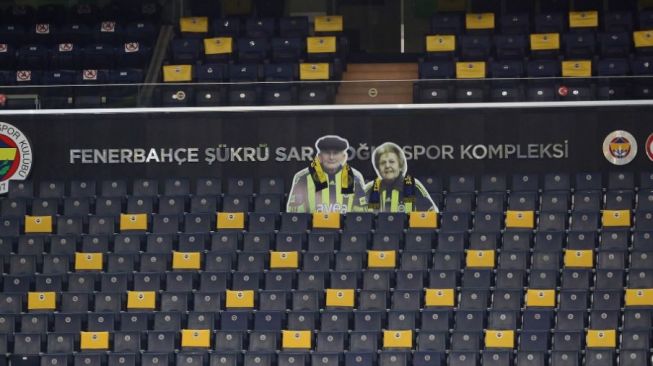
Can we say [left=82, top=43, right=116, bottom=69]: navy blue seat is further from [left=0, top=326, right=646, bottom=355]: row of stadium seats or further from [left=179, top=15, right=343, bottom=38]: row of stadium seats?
[left=0, top=326, right=646, bottom=355]: row of stadium seats

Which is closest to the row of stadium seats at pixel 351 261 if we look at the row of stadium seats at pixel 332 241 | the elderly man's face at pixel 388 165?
the row of stadium seats at pixel 332 241

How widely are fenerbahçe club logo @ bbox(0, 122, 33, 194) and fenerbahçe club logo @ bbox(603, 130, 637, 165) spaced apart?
342 inches

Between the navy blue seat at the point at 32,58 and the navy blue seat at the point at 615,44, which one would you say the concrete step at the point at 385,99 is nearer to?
the navy blue seat at the point at 615,44

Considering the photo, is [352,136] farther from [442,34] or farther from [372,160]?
[442,34]

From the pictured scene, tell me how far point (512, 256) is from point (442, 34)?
16.8ft

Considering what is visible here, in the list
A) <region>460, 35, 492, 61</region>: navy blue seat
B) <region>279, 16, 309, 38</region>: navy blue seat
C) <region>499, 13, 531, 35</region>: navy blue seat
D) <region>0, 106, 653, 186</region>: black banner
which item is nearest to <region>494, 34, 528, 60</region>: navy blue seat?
<region>460, 35, 492, 61</region>: navy blue seat

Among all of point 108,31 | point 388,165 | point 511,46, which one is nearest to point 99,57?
point 108,31

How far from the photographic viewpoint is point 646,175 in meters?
28.3

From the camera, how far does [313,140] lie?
1150 inches

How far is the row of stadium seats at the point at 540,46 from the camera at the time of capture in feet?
98.5

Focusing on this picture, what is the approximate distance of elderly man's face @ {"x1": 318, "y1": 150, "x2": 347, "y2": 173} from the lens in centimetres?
2919

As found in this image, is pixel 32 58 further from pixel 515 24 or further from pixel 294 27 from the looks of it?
pixel 515 24

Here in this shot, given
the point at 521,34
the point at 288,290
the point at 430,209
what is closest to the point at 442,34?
the point at 521,34

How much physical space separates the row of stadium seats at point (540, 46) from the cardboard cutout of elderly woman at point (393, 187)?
2.20 m
